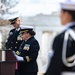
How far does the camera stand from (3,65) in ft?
22.6

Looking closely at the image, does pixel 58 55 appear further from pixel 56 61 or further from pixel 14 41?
pixel 14 41

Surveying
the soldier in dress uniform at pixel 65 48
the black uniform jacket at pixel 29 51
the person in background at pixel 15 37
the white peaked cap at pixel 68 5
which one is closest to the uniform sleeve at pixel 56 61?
the soldier in dress uniform at pixel 65 48

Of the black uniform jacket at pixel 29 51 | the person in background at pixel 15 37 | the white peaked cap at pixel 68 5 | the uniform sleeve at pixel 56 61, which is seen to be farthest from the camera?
the person in background at pixel 15 37

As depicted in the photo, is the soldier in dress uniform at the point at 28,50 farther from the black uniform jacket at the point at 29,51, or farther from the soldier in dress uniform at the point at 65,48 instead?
the soldier in dress uniform at the point at 65,48

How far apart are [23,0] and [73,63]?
10.3 m

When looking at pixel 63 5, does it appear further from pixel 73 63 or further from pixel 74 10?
Answer: pixel 73 63

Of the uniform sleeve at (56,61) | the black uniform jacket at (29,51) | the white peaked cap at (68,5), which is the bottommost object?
the black uniform jacket at (29,51)

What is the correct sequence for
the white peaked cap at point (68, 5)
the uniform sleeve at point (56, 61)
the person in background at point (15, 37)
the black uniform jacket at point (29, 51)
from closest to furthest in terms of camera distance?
1. the uniform sleeve at point (56, 61)
2. the white peaked cap at point (68, 5)
3. the black uniform jacket at point (29, 51)
4. the person in background at point (15, 37)

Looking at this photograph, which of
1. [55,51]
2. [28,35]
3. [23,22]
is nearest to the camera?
[55,51]

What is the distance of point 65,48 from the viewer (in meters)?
3.00

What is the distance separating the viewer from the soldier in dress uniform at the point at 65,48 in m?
2.99

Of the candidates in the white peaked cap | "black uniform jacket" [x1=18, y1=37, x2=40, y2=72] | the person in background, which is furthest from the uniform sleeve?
the person in background

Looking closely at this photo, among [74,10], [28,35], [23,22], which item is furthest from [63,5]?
[23,22]

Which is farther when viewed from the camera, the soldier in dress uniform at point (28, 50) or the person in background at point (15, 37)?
the person in background at point (15, 37)
